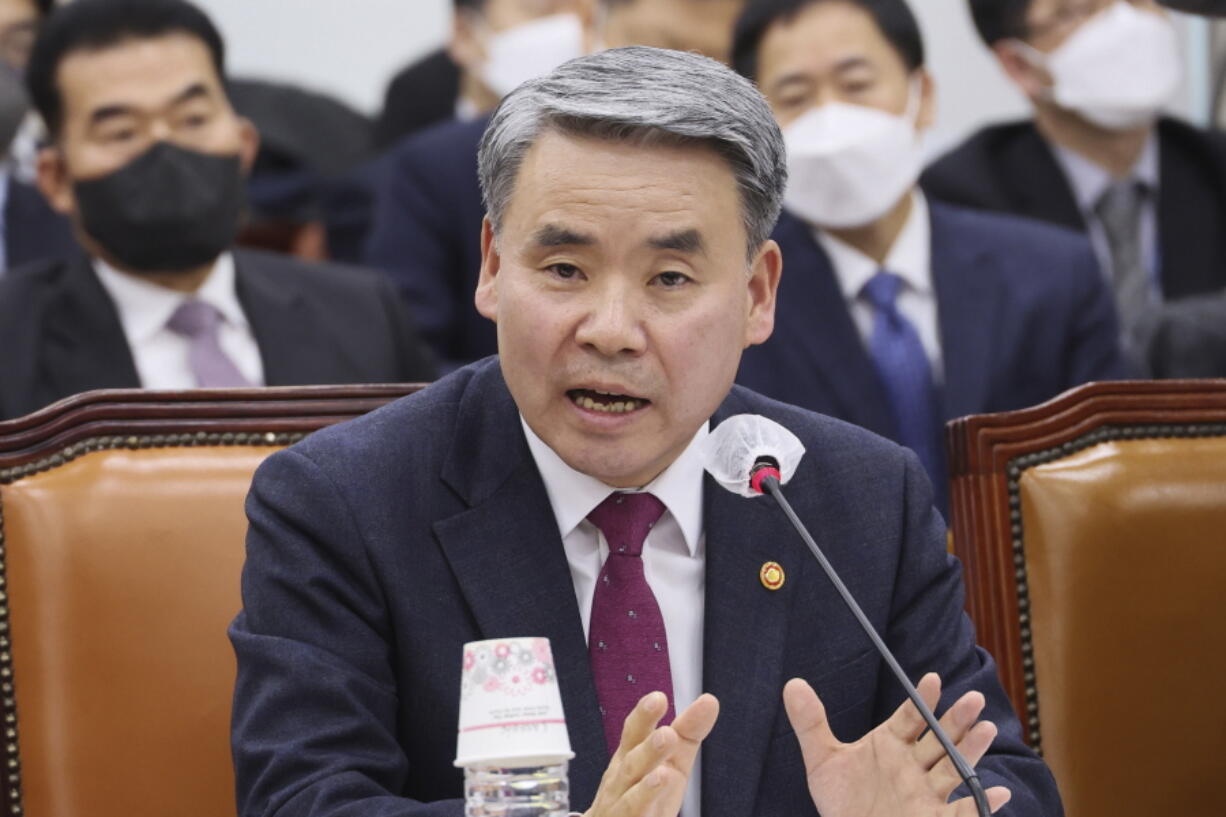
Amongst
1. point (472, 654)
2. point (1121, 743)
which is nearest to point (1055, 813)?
point (1121, 743)

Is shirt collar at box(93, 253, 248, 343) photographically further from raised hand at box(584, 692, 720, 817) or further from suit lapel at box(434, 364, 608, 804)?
raised hand at box(584, 692, 720, 817)

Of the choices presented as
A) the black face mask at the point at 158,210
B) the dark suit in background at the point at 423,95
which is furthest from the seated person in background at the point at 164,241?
the dark suit in background at the point at 423,95

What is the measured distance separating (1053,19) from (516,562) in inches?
98.2

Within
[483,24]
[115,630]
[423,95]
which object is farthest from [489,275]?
[423,95]

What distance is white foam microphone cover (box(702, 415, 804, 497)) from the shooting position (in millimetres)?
1620

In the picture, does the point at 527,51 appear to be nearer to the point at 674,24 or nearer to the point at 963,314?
the point at 674,24

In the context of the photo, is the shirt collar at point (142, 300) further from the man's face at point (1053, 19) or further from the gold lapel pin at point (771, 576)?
the man's face at point (1053, 19)

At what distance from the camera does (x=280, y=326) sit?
315cm

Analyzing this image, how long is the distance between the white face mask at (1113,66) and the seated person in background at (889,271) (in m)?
0.54

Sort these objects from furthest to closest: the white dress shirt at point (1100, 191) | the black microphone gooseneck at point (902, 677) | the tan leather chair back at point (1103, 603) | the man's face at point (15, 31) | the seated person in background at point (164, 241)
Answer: the man's face at point (15, 31) → the white dress shirt at point (1100, 191) → the seated person in background at point (164, 241) → the tan leather chair back at point (1103, 603) → the black microphone gooseneck at point (902, 677)

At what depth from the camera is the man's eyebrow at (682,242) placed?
170 cm

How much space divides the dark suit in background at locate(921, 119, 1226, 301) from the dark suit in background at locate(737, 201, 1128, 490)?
1.91 feet

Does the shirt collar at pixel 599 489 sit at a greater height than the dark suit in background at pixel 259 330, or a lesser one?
lesser

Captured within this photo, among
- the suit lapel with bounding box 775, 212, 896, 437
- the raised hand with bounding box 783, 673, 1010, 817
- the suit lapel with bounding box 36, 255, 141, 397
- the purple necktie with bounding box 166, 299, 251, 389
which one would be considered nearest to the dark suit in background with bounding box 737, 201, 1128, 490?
the suit lapel with bounding box 775, 212, 896, 437
